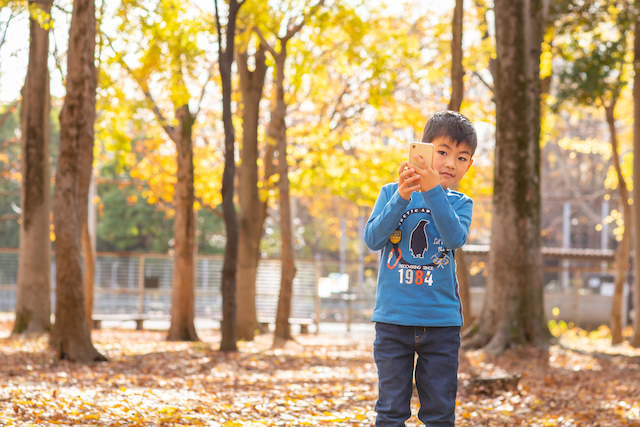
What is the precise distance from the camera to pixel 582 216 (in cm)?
4531

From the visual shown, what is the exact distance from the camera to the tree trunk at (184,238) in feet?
44.8

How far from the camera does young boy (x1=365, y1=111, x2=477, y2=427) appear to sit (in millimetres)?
3033

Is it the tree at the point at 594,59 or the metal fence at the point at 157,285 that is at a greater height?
the tree at the point at 594,59

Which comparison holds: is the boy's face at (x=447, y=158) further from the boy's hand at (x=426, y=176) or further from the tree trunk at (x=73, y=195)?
the tree trunk at (x=73, y=195)

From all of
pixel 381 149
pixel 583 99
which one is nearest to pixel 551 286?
pixel 381 149

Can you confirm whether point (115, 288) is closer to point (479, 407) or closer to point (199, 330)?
point (199, 330)

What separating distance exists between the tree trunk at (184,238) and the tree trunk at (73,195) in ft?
17.7

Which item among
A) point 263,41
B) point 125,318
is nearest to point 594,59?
point 263,41

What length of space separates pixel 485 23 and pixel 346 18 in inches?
175

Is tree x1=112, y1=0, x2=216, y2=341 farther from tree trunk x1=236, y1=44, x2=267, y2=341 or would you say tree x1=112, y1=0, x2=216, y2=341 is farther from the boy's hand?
the boy's hand

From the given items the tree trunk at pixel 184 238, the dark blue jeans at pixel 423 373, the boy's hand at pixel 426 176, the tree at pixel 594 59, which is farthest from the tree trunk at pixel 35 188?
the boy's hand at pixel 426 176

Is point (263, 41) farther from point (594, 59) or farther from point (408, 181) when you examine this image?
point (408, 181)

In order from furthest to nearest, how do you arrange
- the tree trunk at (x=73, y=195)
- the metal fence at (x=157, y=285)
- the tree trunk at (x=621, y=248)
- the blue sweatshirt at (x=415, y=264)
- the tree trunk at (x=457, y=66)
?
the metal fence at (x=157, y=285), the tree trunk at (x=621, y=248), the tree trunk at (x=457, y=66), the tree trunk at (x=73, y=195), the blue sweatshirt at (x=415, y=264)

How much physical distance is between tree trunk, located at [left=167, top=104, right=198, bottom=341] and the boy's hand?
11.2 m
